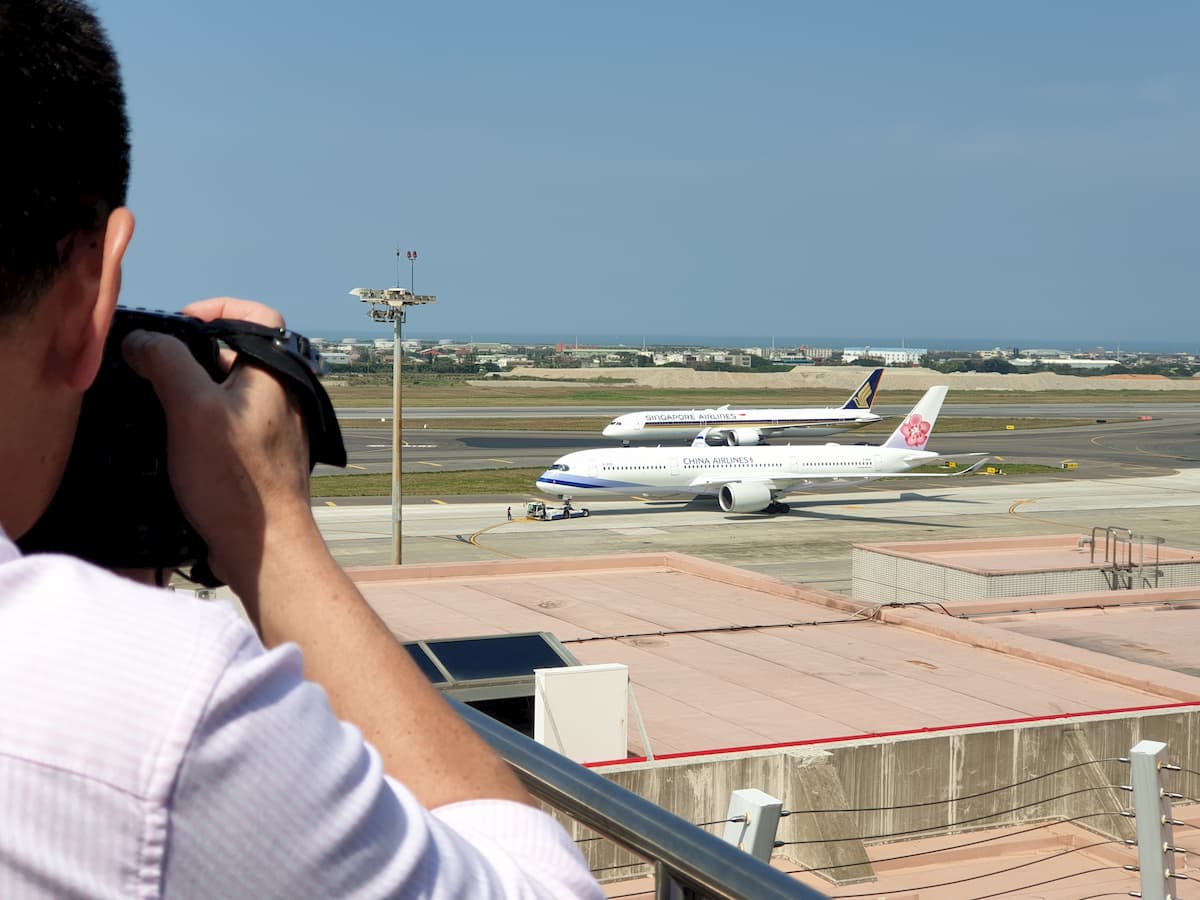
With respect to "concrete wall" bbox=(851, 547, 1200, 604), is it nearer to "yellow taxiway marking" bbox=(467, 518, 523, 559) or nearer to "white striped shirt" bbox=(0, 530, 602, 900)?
"yellow taxiway marking" bbox=(467, 518, 523, 559)

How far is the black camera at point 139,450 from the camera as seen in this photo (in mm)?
2229

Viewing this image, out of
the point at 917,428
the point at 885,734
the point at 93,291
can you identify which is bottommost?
the point at 885,734

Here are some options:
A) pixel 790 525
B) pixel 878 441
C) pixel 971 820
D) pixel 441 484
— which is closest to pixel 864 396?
pixel 878 441

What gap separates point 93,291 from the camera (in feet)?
5.77

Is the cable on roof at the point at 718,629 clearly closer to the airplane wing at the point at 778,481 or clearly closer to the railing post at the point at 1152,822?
the railing post at the point at 1152,822

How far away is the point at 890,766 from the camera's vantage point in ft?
58.2

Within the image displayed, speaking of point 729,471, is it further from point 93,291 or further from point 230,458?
point 93,291

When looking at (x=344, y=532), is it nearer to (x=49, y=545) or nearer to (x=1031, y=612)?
(x=1031, y=612)

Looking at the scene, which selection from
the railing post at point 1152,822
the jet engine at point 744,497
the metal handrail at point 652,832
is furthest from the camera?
the jet engine at point 744,497

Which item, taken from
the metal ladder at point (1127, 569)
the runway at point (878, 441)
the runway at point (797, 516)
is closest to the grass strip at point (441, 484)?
the runway at point (797, 516)

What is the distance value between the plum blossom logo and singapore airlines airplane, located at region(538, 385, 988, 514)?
0.05 m

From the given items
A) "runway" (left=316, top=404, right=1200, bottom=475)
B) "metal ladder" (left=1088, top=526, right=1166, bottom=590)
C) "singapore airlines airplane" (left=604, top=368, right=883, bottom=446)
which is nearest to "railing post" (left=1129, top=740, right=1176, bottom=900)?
"metal ladder" (left=1088, top=526, right=1166, bottom=590)

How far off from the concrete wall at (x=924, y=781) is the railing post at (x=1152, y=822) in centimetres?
631

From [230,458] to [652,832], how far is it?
151 centimetres
